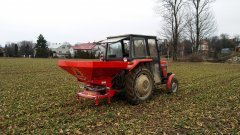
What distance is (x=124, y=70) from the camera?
8047 mm

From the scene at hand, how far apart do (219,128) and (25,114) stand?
5276 millimetres

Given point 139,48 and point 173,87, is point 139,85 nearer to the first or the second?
point 139,48

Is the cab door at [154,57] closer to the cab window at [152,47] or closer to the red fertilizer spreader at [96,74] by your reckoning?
the cab window at [152,47]

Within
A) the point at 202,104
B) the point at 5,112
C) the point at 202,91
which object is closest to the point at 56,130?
the point at 5,112

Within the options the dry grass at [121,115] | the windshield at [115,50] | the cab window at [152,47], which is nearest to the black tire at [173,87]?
the dry grass at [121,115]

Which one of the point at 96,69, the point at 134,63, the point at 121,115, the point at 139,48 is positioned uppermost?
the point at 139,48

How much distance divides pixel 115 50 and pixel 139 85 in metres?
1.82

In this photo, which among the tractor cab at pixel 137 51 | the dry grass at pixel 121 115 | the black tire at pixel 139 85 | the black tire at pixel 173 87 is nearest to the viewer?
the dry grass at pixel 121 115

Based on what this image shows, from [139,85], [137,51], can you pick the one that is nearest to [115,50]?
[137,51]

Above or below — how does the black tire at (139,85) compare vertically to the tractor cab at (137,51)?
below

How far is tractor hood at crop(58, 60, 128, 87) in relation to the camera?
710 centimetres

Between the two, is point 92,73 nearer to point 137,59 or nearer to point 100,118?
point 100,118

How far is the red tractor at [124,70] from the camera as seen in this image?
24.5 feet

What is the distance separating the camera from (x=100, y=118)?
6.73m
